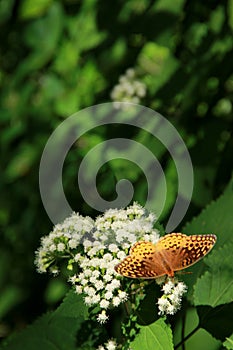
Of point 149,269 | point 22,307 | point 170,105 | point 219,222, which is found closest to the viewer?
point 149,269

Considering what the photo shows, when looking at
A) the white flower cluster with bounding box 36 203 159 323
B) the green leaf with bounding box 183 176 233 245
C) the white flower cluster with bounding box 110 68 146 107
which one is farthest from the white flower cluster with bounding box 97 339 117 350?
the white flower cluster with bounding box 110 68 146 107

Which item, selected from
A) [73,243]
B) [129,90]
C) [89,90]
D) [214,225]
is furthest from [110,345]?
[89,90]

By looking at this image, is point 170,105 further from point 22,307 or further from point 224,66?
point 22,307

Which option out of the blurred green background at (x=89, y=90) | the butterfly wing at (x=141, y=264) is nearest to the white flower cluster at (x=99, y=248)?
the butterfly wing at (x=141, y=264)

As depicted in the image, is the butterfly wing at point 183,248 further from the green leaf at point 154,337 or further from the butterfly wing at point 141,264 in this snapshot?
the green leaf at point 154,337

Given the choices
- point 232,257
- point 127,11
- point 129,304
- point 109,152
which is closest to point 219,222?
point 232,257

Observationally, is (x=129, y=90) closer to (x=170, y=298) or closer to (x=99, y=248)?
(x=99, y=248)
